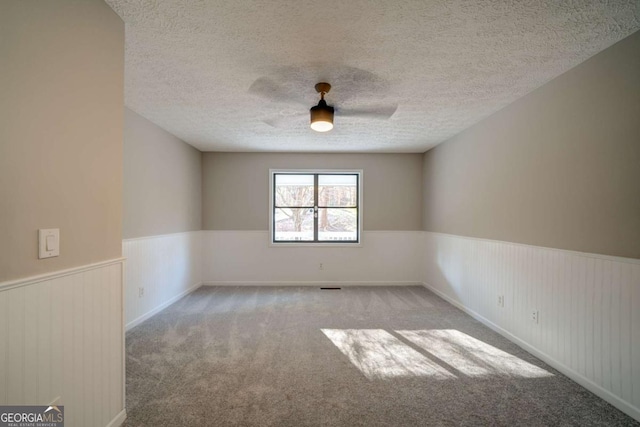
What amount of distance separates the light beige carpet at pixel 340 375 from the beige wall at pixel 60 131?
1169mm

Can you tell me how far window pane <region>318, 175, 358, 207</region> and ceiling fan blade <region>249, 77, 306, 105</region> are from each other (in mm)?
2547

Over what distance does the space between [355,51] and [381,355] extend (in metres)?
2.51

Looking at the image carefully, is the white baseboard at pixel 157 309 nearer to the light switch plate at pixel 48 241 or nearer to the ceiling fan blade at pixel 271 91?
the light switch plate at pixel 48 241

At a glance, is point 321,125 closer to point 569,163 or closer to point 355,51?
point 355,51

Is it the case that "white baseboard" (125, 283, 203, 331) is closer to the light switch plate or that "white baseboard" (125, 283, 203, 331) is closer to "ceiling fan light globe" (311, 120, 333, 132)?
the light switch plate

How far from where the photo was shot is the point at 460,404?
6.27ft

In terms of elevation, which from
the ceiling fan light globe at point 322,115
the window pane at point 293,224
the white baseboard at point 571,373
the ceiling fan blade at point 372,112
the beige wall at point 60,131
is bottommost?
the white baseboard at point 571,373

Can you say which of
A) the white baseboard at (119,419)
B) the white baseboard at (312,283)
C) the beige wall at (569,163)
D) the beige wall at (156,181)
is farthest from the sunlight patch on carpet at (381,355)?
the beige wall at (156,181)

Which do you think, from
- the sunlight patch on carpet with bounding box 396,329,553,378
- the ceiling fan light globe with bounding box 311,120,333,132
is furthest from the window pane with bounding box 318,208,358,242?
the ceiling fan light globe with bounding box 311,120,333,132

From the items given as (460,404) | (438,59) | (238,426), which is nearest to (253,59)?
(438,59)

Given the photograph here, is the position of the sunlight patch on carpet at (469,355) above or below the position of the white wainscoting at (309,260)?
below

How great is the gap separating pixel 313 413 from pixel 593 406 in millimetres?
1865

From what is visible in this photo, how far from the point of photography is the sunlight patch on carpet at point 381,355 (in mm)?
2285

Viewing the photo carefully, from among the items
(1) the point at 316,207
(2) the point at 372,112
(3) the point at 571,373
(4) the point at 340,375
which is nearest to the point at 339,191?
(1) the point at 316,207
